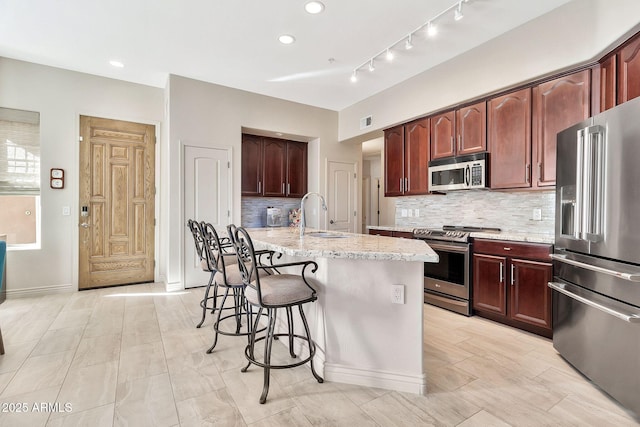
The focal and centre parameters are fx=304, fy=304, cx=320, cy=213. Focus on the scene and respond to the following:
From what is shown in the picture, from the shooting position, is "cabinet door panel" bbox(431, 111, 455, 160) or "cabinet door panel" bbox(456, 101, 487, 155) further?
"cabinet door panel" bbox(431, 111, 455, 160)

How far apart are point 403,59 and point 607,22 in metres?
1.81

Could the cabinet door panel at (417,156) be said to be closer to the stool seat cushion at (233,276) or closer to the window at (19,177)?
the stool seat cushion at (233,276)

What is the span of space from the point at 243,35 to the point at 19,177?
3.30 meters

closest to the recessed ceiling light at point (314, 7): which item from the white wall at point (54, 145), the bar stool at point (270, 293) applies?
the bar stool at point (270, 293)

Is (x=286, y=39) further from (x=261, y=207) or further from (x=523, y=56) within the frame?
(x=261, y=207)

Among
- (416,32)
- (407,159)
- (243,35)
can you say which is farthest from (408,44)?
(243,35)

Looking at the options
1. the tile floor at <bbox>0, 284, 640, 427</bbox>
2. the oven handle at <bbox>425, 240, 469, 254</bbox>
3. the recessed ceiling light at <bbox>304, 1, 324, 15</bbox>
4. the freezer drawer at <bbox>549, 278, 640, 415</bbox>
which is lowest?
the tile floor at <bbox>0, 284, 640, 427</bbox>

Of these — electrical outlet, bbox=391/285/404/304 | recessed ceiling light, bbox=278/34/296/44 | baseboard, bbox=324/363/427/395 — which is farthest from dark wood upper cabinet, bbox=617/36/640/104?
recessed ceiling light, bbox=278/34/296/44

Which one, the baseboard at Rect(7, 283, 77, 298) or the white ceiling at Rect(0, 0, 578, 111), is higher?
the white ceiling at Rect(0, 0, 578, 111)

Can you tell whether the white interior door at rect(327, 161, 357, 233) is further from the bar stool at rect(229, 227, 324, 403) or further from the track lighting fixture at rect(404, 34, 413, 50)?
the bar stool at rect(229, 227, 324, 403)

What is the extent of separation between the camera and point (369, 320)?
75.3 inches

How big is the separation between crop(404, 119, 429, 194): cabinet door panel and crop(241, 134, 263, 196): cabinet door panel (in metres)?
2.33

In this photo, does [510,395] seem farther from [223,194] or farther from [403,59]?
[223,194]

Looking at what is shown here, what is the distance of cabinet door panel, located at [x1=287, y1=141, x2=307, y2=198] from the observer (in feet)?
17.5
